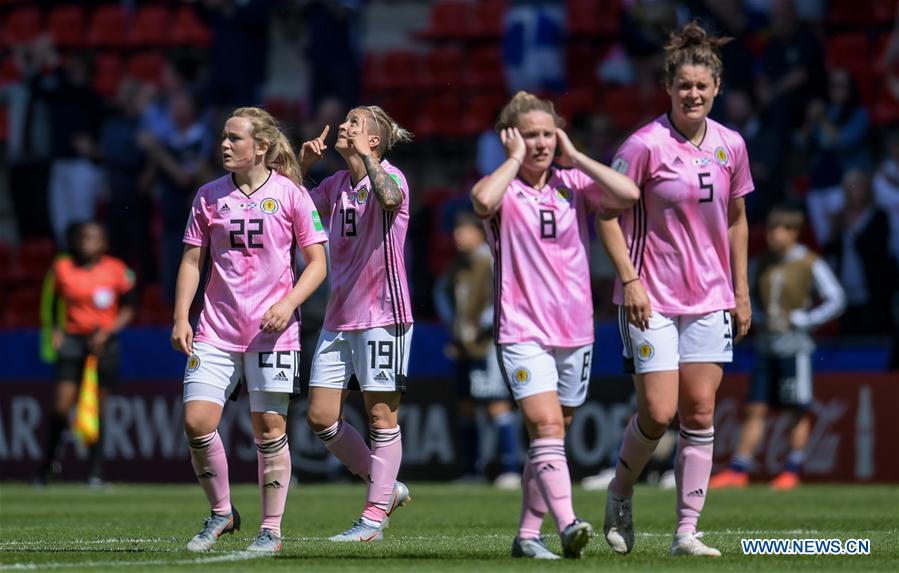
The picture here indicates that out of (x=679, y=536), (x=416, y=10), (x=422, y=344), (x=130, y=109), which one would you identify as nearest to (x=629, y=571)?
(x=679, y=536)

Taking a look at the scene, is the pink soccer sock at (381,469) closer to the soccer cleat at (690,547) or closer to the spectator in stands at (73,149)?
the soccer cleat at (690,547)

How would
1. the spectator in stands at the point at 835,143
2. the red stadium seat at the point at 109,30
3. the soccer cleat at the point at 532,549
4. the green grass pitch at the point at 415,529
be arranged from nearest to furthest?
the green grass pitch at the point at 415,529, the soccer cleat at the point at 532,549, the spectator in stands at the point at 835,143, the red stadium seat at the point at 109,30

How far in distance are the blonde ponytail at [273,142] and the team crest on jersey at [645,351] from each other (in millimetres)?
1943

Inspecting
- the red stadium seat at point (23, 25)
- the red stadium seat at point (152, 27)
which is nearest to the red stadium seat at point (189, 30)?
the red stadium seat at point (152, 27)

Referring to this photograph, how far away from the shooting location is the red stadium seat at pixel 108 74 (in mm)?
23391

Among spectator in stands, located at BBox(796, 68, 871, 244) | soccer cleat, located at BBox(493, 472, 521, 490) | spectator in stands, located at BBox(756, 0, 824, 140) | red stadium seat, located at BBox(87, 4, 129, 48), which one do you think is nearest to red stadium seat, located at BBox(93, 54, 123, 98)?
red stadium seat, located at BBox(87, 4, 129, 48)

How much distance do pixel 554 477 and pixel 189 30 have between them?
658 inches

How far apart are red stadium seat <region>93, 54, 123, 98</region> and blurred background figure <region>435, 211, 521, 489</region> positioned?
337 inches

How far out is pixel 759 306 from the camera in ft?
50.8

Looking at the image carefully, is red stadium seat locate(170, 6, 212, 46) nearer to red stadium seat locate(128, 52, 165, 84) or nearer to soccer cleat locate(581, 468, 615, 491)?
red stadium seat locate(128, 52, 165, 84)

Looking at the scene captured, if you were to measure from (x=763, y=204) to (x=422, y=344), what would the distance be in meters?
3.76

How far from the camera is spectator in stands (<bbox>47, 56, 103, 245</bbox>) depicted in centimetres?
2139

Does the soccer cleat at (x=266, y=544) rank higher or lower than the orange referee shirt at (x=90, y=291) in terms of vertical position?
lower

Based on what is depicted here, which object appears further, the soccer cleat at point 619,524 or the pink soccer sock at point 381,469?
the pink soccer sock at point 381,469
